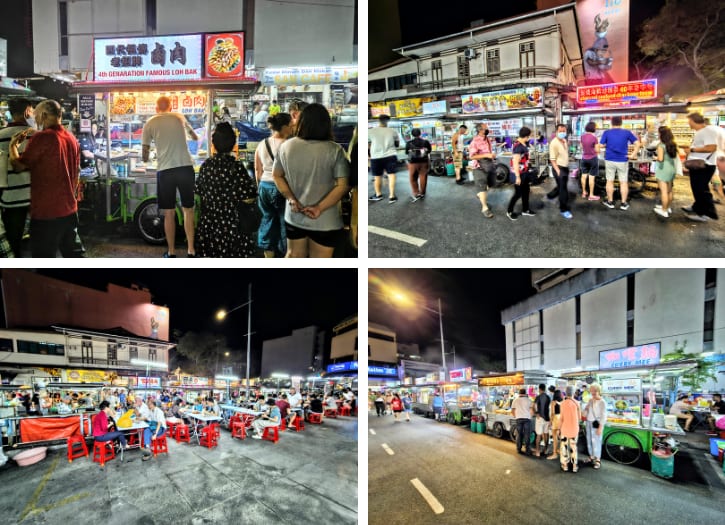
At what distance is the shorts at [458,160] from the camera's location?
223 cm

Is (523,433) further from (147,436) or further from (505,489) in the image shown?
(147,436)

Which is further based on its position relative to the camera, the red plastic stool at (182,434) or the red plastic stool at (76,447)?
the red plastic stool at (182,434)

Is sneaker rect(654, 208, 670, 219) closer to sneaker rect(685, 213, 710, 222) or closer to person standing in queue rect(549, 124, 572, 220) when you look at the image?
sneaker rect(685, 213, 710, 222)

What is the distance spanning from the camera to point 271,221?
86.4 inches

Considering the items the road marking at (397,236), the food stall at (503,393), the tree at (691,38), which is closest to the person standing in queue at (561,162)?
the tree at (691,38)

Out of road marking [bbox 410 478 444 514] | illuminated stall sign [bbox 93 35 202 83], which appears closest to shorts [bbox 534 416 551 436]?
road marking [bbox 410 478 444 514]

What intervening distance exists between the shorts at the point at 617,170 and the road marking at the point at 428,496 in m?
1.72

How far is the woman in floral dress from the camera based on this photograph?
219 centimetres

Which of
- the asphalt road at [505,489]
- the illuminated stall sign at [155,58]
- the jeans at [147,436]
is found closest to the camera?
the asphalt road at [505,489]

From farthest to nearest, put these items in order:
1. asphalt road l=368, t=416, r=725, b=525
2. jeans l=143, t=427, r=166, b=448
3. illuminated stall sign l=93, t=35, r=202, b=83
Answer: jeans l=143, t=427, r=166, b=448 → illuminated stall sign l=93, t=35, r=202, b=83 → asphalt road l=368, t=416, r=725, b=525

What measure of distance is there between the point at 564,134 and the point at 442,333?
3.74ft

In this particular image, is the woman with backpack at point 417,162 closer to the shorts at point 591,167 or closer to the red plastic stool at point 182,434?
the shorts at point 591,167

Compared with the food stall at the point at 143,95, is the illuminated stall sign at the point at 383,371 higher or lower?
lower

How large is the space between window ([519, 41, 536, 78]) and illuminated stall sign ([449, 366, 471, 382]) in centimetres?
148
